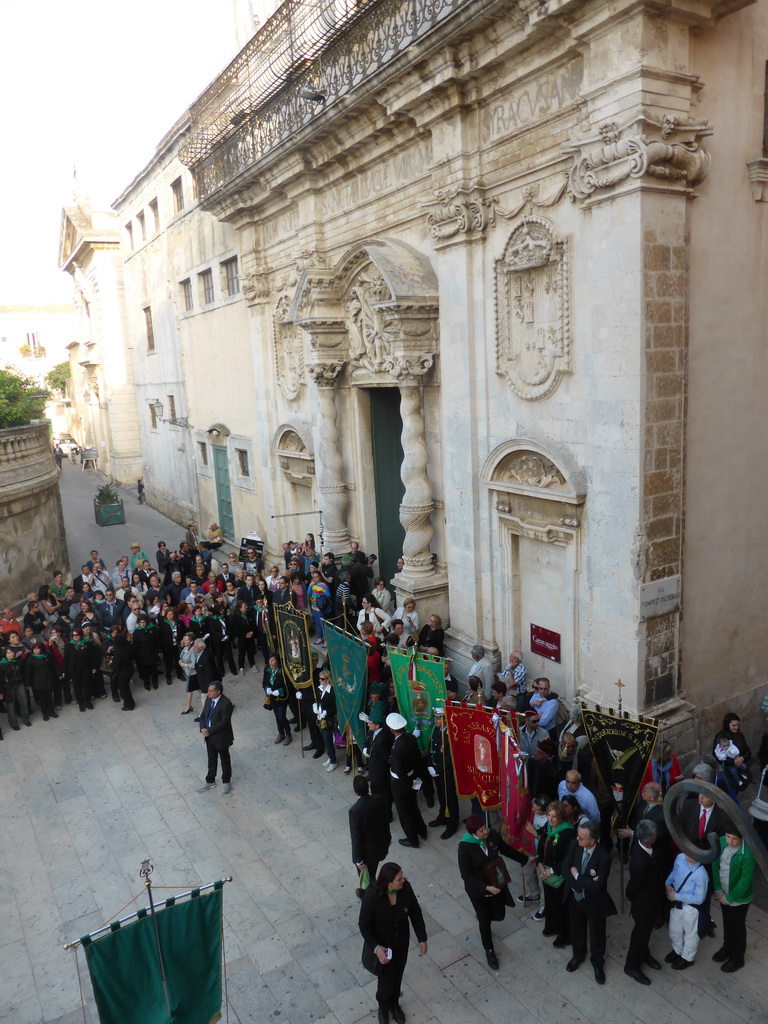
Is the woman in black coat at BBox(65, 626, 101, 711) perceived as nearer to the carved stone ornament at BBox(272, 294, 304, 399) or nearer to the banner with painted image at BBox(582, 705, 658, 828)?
the carved stone ornament at BBox(272, 294, 304, 399)

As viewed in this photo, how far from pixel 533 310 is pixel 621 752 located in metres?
5.36

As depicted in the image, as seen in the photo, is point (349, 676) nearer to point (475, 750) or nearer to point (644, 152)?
point (475, 750)

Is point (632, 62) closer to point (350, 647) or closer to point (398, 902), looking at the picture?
point (350, 647)

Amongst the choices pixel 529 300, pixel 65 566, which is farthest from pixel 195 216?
pixel 529 300

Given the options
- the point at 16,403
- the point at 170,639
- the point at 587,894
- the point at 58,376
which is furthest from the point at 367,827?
the point at 58,376

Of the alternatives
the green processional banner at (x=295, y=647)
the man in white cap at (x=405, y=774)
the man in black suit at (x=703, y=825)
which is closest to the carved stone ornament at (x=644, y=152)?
the man in black suit at (x=703, y=825)

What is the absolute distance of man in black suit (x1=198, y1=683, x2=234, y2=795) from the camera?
952cm

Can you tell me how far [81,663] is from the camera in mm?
12430

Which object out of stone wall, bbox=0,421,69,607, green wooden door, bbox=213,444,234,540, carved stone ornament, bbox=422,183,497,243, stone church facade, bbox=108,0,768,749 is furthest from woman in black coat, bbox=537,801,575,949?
green wooden door, bbox=213,444,234,540

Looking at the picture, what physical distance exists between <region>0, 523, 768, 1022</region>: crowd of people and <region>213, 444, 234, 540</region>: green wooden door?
510cm

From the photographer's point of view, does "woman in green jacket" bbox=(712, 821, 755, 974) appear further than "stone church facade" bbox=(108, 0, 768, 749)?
No

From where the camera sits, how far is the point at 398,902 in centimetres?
583

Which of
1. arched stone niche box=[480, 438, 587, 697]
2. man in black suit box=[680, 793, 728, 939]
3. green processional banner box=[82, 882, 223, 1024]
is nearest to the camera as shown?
green processional banner box=[82, 882, 223, 1024]

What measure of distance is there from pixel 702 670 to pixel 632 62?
6758 millimetres
